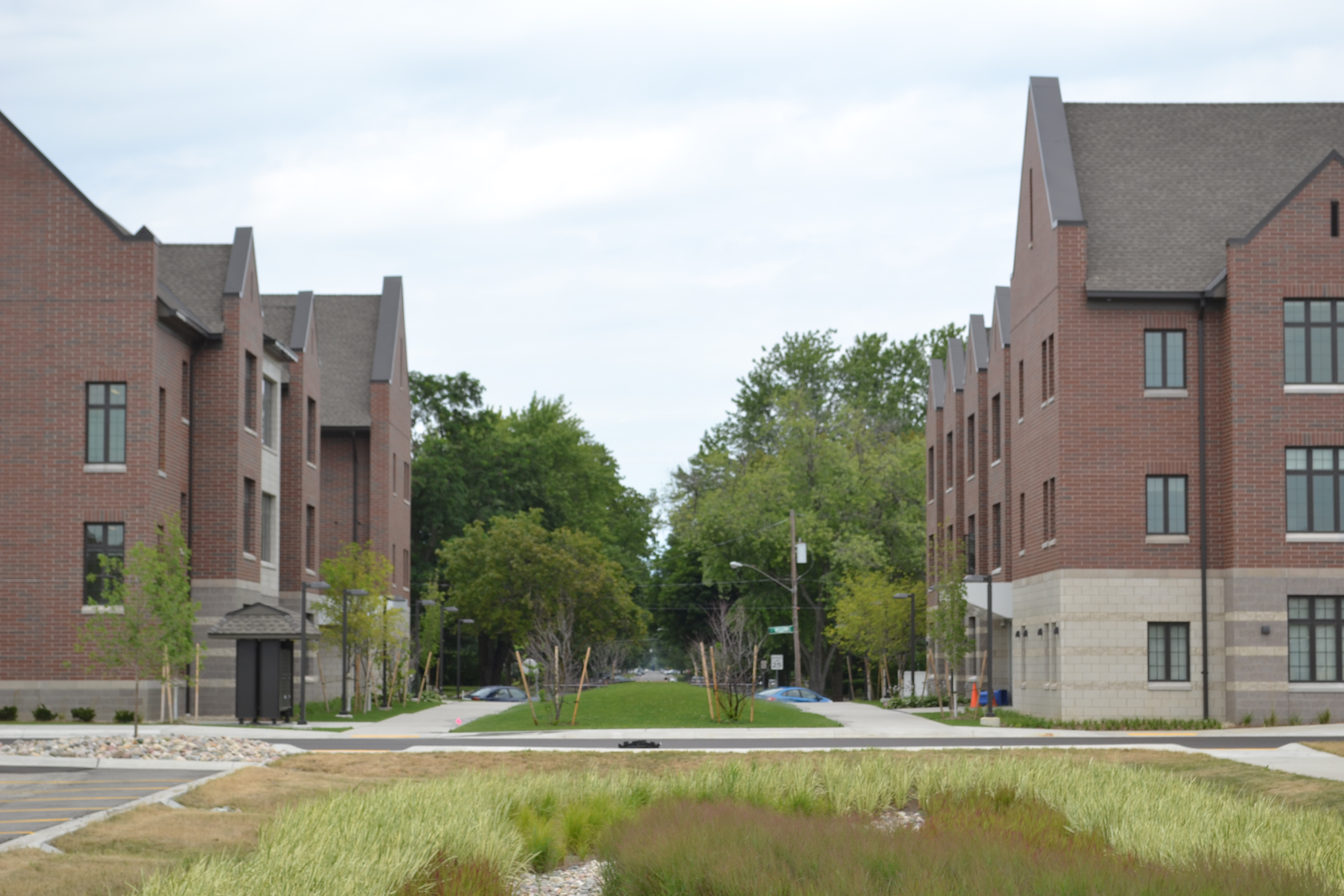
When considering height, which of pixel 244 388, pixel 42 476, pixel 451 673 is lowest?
pixel 451 673

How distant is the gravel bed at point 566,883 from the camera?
13898mm

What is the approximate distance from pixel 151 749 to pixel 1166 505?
80.3 ft

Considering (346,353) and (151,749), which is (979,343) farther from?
(151,749)

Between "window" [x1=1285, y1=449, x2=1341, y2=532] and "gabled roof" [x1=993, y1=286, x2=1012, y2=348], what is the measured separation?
1138 centimetres

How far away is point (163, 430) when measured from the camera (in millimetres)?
41000


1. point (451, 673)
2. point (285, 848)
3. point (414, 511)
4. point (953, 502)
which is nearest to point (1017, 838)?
point (285, 848)

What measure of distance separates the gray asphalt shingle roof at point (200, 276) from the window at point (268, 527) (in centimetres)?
659

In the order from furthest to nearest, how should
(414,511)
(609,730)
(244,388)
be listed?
(414,511), (244,388), (609,730)

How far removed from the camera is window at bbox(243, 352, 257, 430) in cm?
4631

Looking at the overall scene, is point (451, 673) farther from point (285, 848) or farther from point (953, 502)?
point (285, 848)

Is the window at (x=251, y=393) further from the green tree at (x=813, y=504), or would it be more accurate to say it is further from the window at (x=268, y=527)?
the green tree at (x=813, y=504)

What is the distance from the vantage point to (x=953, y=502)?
5872cm

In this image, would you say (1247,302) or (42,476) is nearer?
(1247,302)

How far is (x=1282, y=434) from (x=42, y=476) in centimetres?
3076
